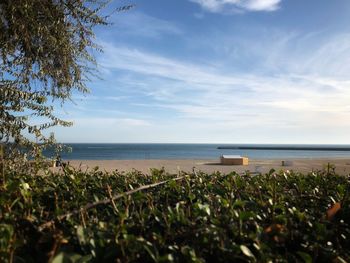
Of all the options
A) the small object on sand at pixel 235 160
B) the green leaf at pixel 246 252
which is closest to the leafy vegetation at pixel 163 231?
the green leaf at pixel 246 252

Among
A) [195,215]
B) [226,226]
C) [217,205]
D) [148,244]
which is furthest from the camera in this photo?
[217,205]

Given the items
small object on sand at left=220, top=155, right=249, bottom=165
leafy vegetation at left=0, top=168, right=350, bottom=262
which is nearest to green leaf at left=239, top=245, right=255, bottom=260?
leafy vegetation at left=0, top=168, right=350, bottom=262

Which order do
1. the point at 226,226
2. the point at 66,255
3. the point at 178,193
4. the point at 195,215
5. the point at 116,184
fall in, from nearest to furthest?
1. the point at 66,255
2. the point at 226,226
3. the point at 195,215
4. the point at 178,193
5. the point at 116,184

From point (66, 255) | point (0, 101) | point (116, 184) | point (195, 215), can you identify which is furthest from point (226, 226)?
point (0, 101)

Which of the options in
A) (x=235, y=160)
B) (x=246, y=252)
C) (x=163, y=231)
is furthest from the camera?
(x=235, y=160)

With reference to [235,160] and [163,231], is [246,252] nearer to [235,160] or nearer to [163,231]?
[163,231]

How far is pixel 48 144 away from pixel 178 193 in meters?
4.50

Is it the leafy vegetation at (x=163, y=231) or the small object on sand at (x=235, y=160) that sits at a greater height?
the leafy vegetation at (x=163, y=231)

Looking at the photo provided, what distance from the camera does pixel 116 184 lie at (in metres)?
3.11

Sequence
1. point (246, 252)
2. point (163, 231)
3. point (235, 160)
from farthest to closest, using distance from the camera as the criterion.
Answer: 1. point (235, 160)
2. point (163, 231)
3. point (246, 252)

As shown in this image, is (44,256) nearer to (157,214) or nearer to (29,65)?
(157,214)

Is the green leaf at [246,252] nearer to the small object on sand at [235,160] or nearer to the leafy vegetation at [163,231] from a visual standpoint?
the leafy vegetation at [163,231]

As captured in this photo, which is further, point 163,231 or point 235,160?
point 235,160

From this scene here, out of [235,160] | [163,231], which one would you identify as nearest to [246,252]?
[163,231]
